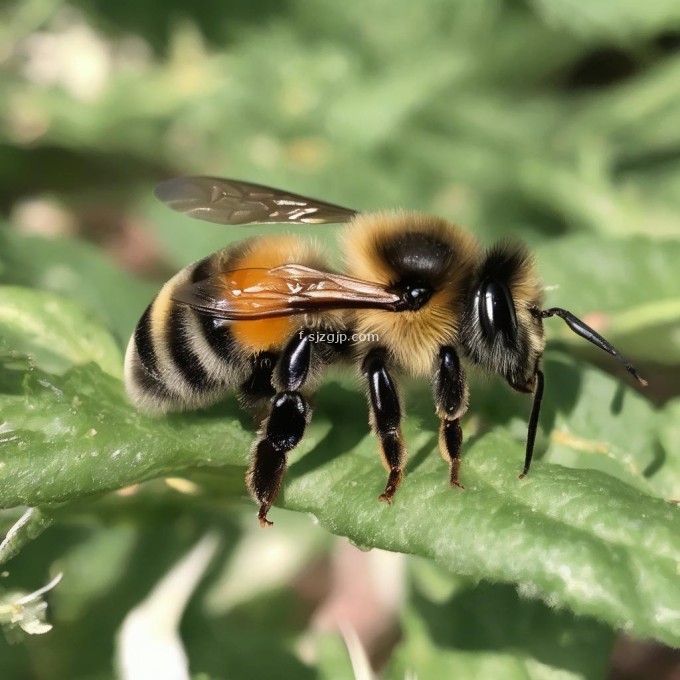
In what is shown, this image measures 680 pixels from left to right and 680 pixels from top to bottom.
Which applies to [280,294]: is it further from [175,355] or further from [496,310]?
[496,310]

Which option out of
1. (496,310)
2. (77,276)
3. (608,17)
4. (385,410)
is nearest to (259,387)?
(385,410)

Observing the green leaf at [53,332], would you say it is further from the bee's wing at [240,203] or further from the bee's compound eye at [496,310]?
the bee's compound eye at [496,310]

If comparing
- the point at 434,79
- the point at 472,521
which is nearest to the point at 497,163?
the point at 434,79

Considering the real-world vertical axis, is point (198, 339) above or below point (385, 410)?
above

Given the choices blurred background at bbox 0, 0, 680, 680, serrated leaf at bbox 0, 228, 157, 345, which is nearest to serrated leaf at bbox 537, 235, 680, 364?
blurred background at bbox 0, 0, 680, 680

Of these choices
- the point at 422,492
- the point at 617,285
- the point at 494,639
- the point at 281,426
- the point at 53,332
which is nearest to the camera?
the point at 422,492

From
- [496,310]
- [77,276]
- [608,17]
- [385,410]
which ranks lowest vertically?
[77,276]
